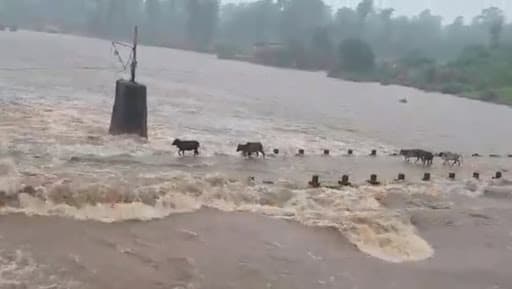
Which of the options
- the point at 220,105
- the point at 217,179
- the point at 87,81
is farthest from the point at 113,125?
the point at 87,81

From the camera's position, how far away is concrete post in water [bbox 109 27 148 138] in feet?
76.2

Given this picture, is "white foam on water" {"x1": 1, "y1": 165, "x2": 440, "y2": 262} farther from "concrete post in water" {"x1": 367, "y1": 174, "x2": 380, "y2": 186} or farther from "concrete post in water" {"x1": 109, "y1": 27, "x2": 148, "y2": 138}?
"concrete post in water" {"x1": 109, "y1": 27, "x2": 148, "y2": 138}

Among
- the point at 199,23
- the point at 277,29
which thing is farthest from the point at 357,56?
the point at 277,29

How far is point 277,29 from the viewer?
434 feet

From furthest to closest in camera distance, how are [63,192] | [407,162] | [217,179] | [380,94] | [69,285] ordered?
[380,94], [407,162], [217,179], [63,192], [69,285]

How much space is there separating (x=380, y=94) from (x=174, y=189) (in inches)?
1853

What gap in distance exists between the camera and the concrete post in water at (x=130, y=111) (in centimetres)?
2322

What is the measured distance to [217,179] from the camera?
16266 mm

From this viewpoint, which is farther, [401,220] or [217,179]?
[217,179]

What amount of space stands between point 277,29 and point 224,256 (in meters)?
123

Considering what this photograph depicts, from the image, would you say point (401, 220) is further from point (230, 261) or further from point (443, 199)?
point (230, 261)

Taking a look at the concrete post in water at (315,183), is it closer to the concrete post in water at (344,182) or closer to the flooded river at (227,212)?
the flooded river at (227,212)

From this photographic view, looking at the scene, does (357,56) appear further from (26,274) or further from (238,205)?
(26,274)

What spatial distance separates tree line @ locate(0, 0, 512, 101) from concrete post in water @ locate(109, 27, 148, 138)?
58.1m
